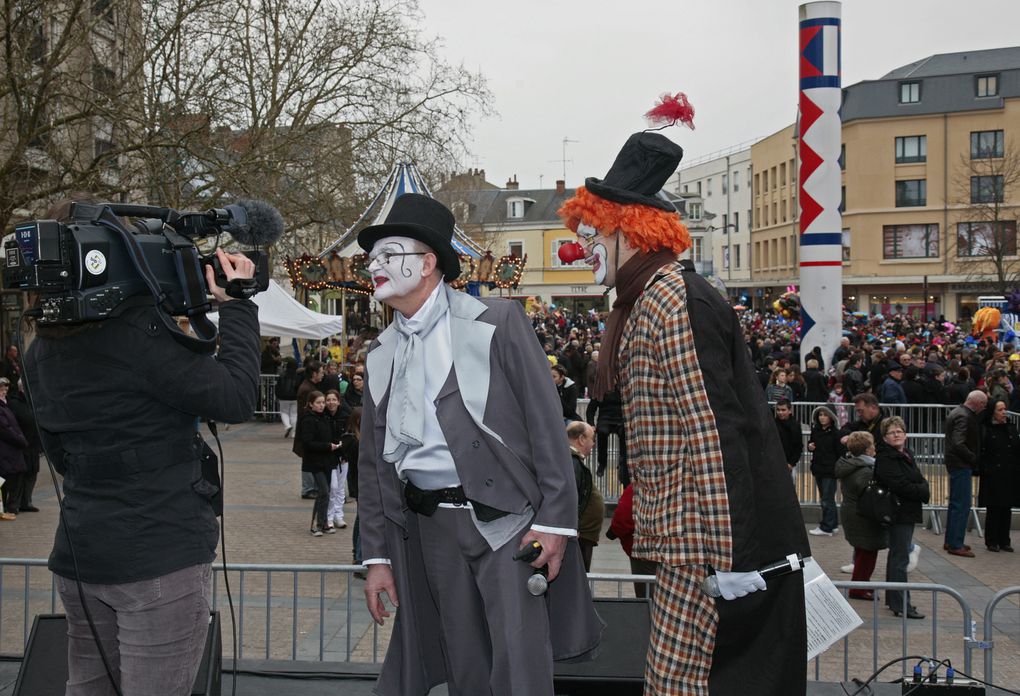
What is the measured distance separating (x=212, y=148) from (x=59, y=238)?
1534 cm

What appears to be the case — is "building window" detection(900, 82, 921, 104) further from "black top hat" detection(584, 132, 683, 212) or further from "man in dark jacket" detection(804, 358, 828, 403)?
"black top hat" detection(584, 132, 683, 212)

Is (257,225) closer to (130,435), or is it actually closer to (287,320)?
(130,435)

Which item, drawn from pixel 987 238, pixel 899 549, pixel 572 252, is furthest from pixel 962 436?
pixel 987 238

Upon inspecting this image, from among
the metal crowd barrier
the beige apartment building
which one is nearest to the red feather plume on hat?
the metal crowd barrier

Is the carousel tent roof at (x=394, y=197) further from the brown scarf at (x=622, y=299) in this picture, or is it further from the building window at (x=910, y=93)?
the building window at (x=910, y=93)

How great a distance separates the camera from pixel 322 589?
235 inches

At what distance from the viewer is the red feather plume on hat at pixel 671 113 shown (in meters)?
3.84

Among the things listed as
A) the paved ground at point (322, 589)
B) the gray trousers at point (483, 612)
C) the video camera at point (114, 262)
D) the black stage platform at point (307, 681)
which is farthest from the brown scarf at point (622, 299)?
the paved ground at point (322, 589)

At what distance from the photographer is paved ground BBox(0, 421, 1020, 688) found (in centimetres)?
708

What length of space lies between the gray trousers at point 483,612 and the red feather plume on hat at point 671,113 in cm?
160

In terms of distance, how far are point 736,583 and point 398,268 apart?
147 cm

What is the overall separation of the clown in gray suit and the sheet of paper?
671 millimetres

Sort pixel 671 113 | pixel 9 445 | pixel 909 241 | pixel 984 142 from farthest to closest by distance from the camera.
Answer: pixel 909 241, pixel 984 142, pixel 9 445, pixel 671 113

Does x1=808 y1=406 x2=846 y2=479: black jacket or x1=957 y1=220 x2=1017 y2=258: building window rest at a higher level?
x1=957 y1=220 x2=1017 y2=258: building window
